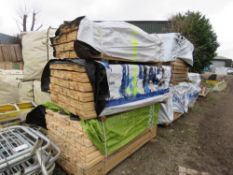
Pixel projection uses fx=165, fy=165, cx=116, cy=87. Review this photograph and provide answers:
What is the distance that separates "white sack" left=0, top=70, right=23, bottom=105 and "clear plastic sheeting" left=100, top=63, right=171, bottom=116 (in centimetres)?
279

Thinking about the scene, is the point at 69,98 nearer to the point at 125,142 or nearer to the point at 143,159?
the point at 125,142

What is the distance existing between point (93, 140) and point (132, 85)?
0.88 metres

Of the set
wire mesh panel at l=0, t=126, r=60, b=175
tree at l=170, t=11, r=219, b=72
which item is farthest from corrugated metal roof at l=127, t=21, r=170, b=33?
wire mesh panel at l=0, t=126, r=60, b=175

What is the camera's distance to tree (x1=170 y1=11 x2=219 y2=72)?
369 inches

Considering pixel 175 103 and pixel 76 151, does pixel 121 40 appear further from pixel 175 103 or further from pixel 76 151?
pixel 175 103

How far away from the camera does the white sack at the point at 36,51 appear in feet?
11.6

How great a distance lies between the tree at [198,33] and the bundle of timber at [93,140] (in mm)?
8386

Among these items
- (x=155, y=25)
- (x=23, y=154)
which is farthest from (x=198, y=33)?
(x=23, y=154)

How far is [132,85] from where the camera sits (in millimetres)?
2254

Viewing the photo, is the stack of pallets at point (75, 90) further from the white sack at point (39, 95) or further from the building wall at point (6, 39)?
the building wall at point (6, 39)

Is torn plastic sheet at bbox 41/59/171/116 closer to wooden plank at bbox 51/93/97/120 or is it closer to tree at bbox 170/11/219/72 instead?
wooden plank at bbox 51/93/97/120

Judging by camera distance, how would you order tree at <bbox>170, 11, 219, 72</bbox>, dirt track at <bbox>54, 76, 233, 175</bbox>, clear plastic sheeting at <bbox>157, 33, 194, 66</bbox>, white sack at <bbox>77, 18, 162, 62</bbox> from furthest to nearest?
tree at <bbox>170, 11, 219, 72</bbox> → clear plastic sheeting at <bbox>157, 33, 194, 66</bbox> → dirt track at <bbox>54, 76, 233, 175</bbox> → white sack at <bbox>77, 18, 162, 62</bbox>

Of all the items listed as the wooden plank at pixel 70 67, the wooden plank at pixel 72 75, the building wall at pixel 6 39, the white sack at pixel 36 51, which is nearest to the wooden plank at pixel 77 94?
the wooden plank at pixel 72 75

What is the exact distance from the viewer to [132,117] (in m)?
2.52
